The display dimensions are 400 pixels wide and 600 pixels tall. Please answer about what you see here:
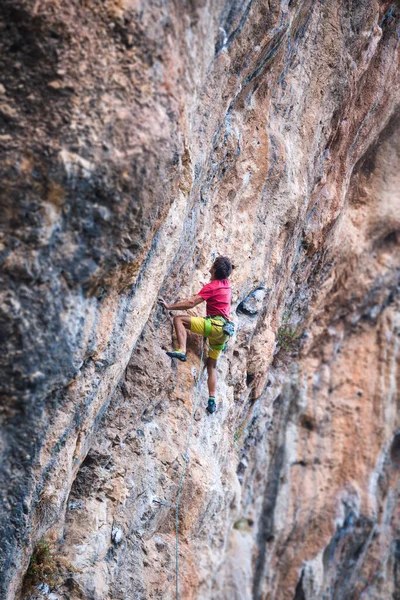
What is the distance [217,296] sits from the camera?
614 cm

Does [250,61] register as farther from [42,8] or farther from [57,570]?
[57,570]

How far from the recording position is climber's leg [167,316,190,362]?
238 inches

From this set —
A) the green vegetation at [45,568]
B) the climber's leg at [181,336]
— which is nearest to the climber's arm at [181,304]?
the climber's leg at [181,336]

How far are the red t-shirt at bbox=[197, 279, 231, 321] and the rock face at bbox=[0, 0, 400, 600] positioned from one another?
14.7 inches

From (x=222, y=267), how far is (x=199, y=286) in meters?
0.62

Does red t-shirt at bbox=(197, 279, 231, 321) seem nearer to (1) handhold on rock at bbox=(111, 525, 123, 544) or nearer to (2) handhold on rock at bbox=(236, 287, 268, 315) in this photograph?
(2) handhold on rock at bbox=(236, 287, 268, 315)

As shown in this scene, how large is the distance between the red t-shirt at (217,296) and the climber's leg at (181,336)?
311 millimetres

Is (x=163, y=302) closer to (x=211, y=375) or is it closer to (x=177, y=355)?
(x=177, y=355)

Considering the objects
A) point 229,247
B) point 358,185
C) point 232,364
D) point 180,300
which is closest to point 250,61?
point 229,247

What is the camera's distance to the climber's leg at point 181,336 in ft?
19.9

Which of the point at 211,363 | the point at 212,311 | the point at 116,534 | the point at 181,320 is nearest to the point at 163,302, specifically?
the point at 181,320

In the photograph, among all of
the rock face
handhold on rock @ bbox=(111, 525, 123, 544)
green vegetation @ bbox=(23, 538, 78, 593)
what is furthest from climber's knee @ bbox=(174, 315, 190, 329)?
green vegetation @ bbox=(23, 538, 78, 593)

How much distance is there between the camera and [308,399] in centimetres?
1092

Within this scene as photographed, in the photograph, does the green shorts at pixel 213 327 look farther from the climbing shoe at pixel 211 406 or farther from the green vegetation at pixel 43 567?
the green vegetation at pixel 43 567
